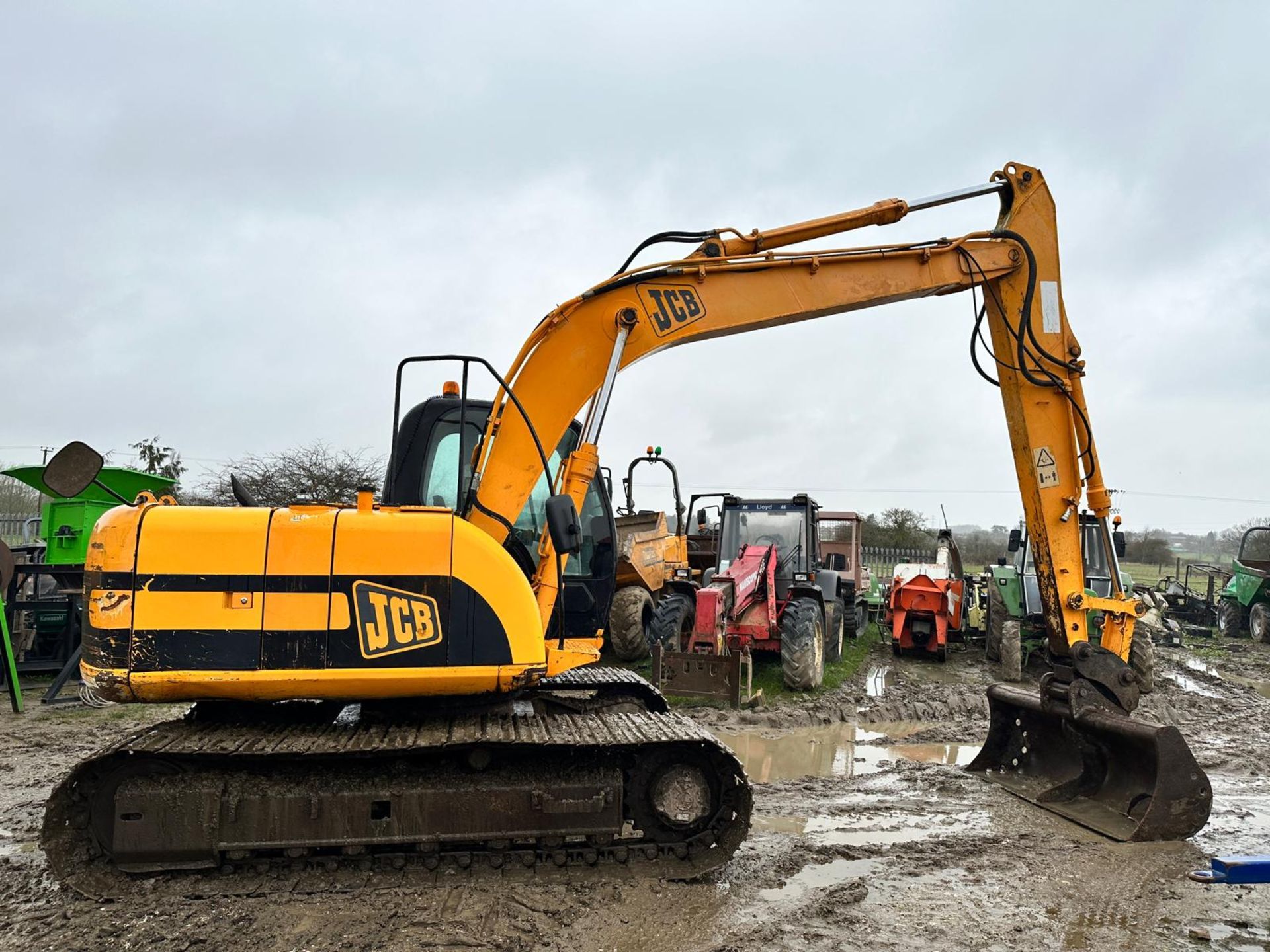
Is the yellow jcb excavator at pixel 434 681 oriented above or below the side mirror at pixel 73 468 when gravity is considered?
below

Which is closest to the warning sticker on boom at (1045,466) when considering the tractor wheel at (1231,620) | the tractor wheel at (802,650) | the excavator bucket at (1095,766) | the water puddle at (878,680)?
the excavator bucket at (1095,766)

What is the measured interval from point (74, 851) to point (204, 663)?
108 centimetres

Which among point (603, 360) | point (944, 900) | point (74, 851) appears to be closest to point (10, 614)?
point (74, 851)

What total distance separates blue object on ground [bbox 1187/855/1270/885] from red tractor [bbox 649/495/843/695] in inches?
209

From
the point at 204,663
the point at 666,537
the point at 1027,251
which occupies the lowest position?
the point at 204,663

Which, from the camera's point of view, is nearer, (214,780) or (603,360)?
(214,780)

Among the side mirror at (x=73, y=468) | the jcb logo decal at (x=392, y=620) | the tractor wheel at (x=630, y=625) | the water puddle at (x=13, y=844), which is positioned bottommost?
the water puddle at (x=13, y=844)

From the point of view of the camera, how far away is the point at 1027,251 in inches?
221

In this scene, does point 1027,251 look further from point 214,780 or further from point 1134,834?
point 214,780

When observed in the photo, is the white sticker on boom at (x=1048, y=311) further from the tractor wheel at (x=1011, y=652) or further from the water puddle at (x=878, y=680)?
the tractor wheel at (x=1011, y=652)

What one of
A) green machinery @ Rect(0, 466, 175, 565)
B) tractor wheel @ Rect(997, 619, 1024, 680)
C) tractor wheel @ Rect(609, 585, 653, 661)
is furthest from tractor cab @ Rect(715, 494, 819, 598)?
green machinery @ Rect(0, 466, 175, 565)

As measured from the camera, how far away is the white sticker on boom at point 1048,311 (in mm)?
5656

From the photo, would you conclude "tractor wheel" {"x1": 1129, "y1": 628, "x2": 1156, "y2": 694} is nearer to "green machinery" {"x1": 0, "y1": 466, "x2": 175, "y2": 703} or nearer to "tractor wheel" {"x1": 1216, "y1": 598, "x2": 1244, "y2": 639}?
"tractor wheel" {"x1": 1216, "y1": 598, "x2": 1244, "y2": 639}

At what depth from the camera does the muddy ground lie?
12.2 ft
